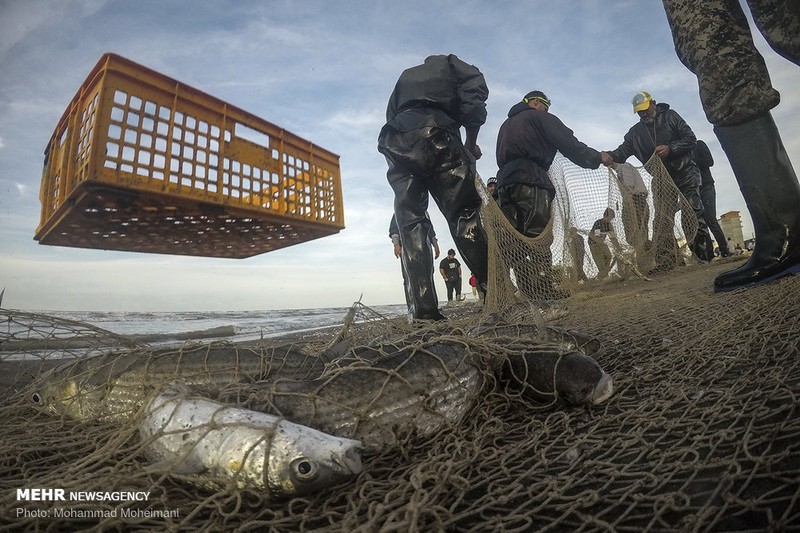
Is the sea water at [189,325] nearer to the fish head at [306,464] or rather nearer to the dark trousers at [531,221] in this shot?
the dark trousers at [531,221]

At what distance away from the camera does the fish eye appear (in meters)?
1.12

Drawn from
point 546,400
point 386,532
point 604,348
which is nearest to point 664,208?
point 604,348

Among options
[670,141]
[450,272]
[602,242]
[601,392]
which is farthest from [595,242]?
[450,272]

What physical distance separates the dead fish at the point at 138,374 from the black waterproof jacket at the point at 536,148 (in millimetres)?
4994

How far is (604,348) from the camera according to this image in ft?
7.94

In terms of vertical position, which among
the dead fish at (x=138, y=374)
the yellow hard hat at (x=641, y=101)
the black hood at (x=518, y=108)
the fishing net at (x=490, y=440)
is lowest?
the fishing net at (x=490, y=440)

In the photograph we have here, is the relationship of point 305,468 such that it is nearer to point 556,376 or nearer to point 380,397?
point 380,397

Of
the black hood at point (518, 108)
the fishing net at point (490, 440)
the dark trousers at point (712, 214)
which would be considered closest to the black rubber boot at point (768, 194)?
the fishing net at point (490, 440)

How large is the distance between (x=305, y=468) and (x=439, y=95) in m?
4.28

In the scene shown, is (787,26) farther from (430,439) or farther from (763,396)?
(430,439)

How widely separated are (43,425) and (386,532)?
6.21 ft

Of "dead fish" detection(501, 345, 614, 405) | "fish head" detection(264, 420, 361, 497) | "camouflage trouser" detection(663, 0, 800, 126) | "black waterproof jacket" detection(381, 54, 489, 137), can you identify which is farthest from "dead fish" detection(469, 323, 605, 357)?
"black waterproof jacket" detection(381, 54, 489, 137)

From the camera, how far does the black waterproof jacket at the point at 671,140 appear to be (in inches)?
326

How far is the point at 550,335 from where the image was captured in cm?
216
